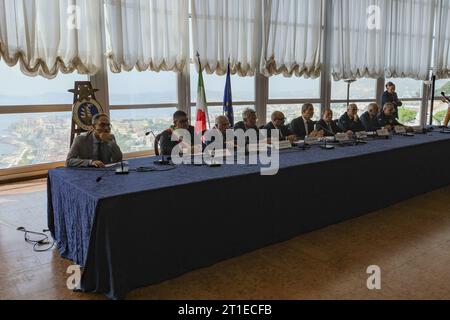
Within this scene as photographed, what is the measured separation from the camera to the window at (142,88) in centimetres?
597

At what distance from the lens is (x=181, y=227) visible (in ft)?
8.12

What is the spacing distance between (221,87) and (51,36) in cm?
289

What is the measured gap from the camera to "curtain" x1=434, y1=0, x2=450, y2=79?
33.1 ft

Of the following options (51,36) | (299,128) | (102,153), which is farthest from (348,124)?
(51,36)

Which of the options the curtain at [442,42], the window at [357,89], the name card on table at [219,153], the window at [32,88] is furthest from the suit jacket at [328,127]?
the curtain at [442,42]

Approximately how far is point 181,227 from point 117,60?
386 centimetres

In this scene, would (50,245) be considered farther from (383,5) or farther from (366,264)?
(383,5)

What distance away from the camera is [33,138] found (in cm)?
560

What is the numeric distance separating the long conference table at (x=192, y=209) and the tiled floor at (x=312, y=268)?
99 mm

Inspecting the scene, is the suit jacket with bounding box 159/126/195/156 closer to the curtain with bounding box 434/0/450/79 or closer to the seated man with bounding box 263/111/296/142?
the seated man with bounding box 263/111/296/142

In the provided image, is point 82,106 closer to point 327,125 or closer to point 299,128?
point 299,128

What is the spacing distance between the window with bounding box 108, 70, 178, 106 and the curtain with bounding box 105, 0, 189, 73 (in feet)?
0.96

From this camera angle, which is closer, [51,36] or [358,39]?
[51,36]
